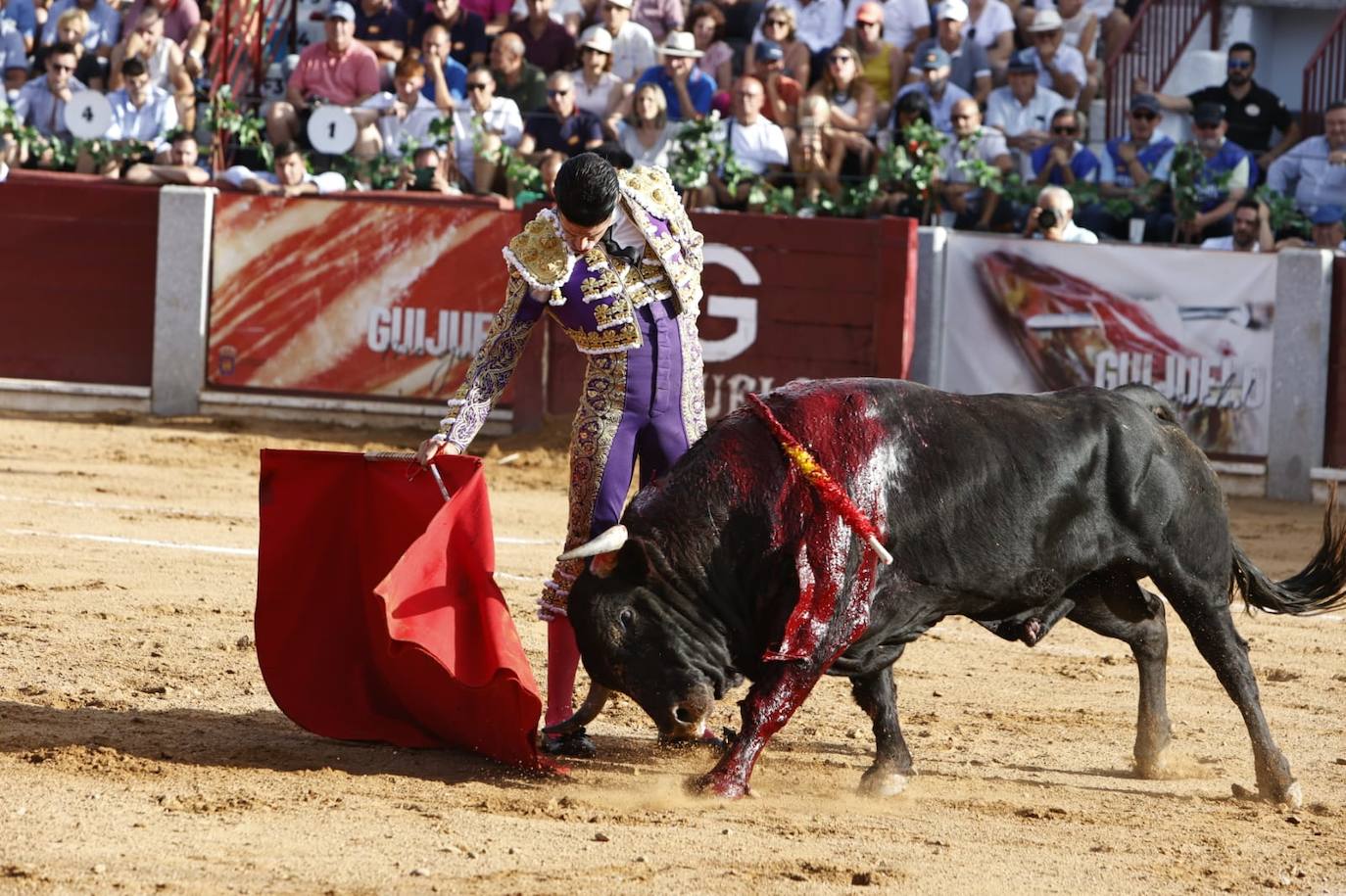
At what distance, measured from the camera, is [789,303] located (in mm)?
10594

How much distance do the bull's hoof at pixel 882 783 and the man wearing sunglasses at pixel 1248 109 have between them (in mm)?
7830

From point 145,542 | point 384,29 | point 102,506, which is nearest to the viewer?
point 145,542

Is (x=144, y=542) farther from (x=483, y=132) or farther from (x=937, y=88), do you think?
(x=937, y=88)

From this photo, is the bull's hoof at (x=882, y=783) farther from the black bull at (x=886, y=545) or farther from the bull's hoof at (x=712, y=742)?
the bull's hoof at (x=712, y=742)

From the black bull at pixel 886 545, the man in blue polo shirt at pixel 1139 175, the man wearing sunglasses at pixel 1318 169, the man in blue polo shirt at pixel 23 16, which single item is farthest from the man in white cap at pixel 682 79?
the black bull at pixel 886 545

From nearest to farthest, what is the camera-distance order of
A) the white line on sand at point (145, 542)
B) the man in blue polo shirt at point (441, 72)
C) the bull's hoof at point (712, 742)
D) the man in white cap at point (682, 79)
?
the bull's hoof at point (712, 742) → the white line on sand at point (145, 542) → the man in white cap at point (682, 79) → the man in blue polo shirt at point (441, 72)

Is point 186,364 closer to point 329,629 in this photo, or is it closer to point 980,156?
point 980,156

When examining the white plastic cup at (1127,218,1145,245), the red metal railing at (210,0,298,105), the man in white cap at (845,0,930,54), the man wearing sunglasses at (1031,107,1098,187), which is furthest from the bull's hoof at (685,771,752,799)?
the red metal railing at (210,0,298,105)

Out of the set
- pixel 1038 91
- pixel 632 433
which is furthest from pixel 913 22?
pixel 632 433

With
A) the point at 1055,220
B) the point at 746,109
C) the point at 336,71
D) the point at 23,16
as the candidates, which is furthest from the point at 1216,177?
the point at 23,16

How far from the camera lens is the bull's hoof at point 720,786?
14.2 feet

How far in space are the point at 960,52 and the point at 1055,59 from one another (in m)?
0.61

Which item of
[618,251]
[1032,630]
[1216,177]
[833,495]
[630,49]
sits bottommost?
[1032,630]

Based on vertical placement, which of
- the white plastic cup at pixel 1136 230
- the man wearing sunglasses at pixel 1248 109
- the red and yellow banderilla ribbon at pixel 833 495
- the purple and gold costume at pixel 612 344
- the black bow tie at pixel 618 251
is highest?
the man wearing sunglasses at pixel 1248 109
